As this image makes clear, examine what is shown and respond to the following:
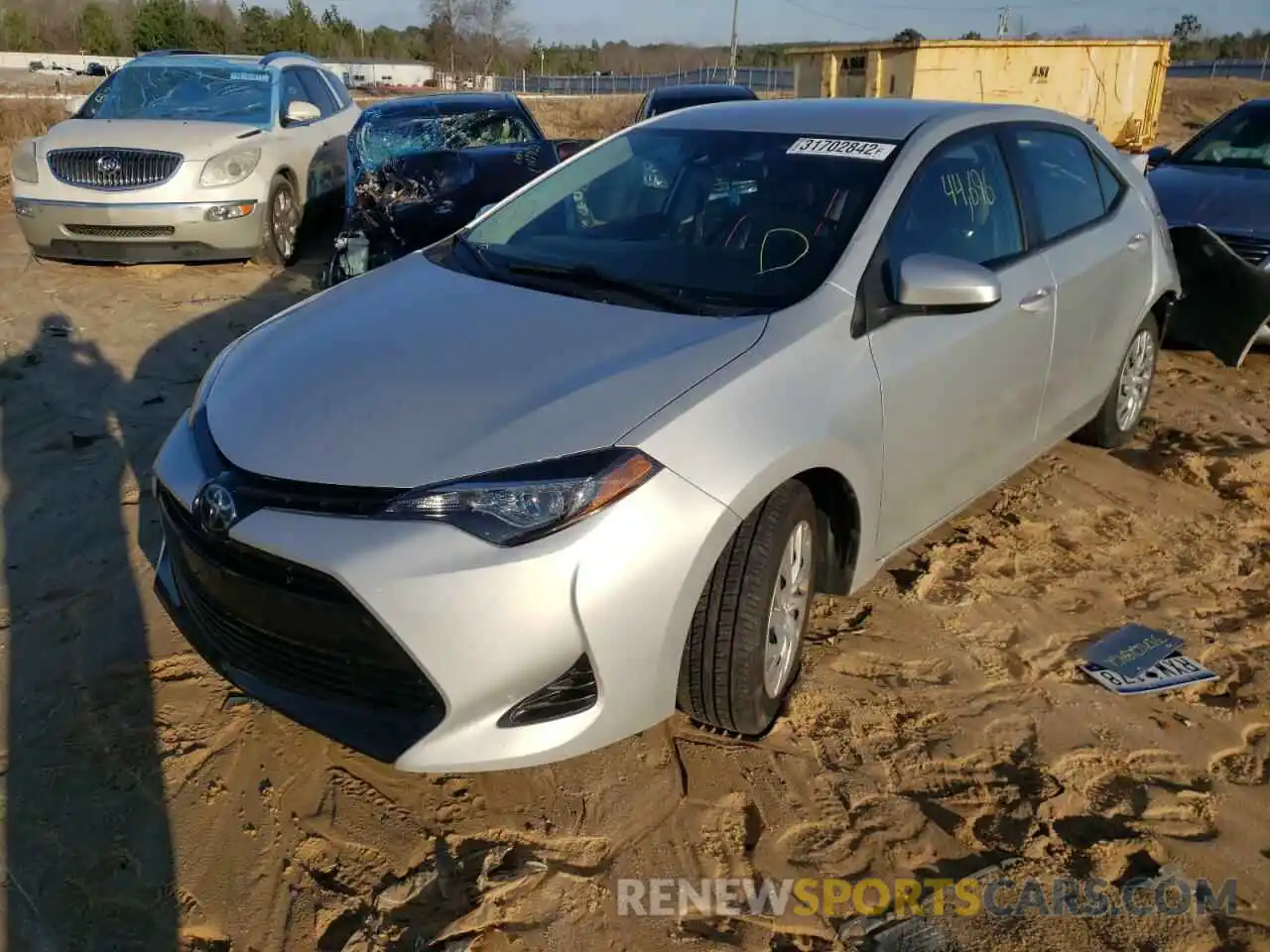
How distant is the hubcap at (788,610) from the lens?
2.73 m

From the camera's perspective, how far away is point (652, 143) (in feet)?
12.4

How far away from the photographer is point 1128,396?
4766 mm

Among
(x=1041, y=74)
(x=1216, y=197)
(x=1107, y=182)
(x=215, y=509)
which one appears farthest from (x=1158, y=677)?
(x=1041, y=74)

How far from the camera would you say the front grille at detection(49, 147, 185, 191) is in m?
7.62

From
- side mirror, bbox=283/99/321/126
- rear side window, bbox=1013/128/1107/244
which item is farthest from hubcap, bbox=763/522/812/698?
side mirror, bbox=283/99/321/126

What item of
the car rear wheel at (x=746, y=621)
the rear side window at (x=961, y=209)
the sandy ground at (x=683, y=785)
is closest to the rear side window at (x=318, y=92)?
the sandy ground at (x=683, y=785)

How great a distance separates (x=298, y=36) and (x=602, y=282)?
70207 millimetres

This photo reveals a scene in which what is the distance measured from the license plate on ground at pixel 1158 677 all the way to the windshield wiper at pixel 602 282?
167 cm

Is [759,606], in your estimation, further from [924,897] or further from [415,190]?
[415,190]

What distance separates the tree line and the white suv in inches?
2163

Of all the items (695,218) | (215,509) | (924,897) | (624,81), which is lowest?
(924,897)

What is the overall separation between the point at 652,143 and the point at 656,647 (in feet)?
7.07

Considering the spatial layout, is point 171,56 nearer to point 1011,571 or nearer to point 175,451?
point 175,451

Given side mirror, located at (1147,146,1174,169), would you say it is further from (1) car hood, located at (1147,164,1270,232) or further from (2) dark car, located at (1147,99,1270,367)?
(1) car hood, located at (1147,164,1270,232)
